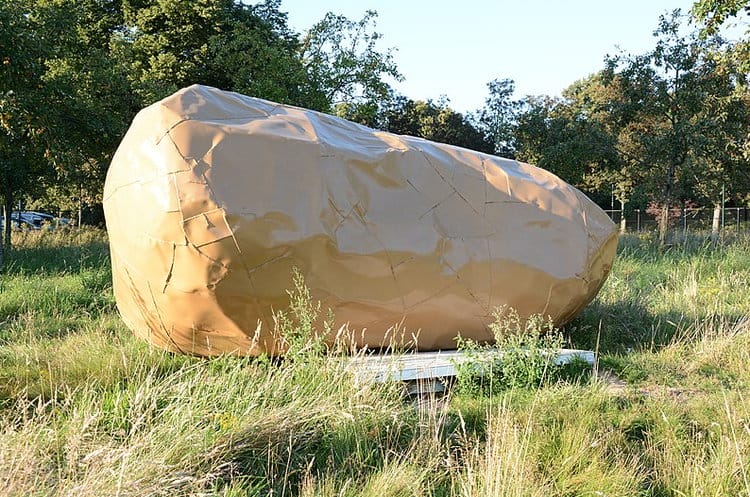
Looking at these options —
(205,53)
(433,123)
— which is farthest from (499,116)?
(205,53)

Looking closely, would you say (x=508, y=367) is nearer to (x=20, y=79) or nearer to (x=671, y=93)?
(x=20, y=79)

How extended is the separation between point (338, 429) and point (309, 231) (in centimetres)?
169

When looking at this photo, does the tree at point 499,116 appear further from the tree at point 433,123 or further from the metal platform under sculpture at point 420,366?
the metal platform under sculpture at point 420,366

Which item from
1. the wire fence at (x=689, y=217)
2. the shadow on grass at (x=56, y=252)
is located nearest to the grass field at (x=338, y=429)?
the shadow on grass at (x=56, y=252)

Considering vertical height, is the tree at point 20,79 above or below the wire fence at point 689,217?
above

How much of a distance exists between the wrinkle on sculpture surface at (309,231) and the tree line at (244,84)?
22.4 ft

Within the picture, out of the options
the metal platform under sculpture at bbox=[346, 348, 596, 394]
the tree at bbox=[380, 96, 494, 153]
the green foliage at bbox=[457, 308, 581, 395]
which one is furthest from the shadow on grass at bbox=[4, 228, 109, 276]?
the tree at bbox=[380, 96, 494, 153]

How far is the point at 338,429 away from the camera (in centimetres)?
349

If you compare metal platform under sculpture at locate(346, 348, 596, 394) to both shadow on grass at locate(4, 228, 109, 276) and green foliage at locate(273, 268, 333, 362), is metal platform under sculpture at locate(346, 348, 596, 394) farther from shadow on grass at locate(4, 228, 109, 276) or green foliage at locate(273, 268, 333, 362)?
shadow on grass at locate(4, 228, 109, 276)

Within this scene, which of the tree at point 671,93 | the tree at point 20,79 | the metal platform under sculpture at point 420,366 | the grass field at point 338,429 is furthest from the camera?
the tree at point 671,93

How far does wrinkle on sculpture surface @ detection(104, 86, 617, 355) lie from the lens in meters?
4.56

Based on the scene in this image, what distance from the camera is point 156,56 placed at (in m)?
18.3

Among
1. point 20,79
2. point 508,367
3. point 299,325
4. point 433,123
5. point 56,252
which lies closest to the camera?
point 508,367

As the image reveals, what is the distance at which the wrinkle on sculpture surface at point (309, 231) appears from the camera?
4562 mm
